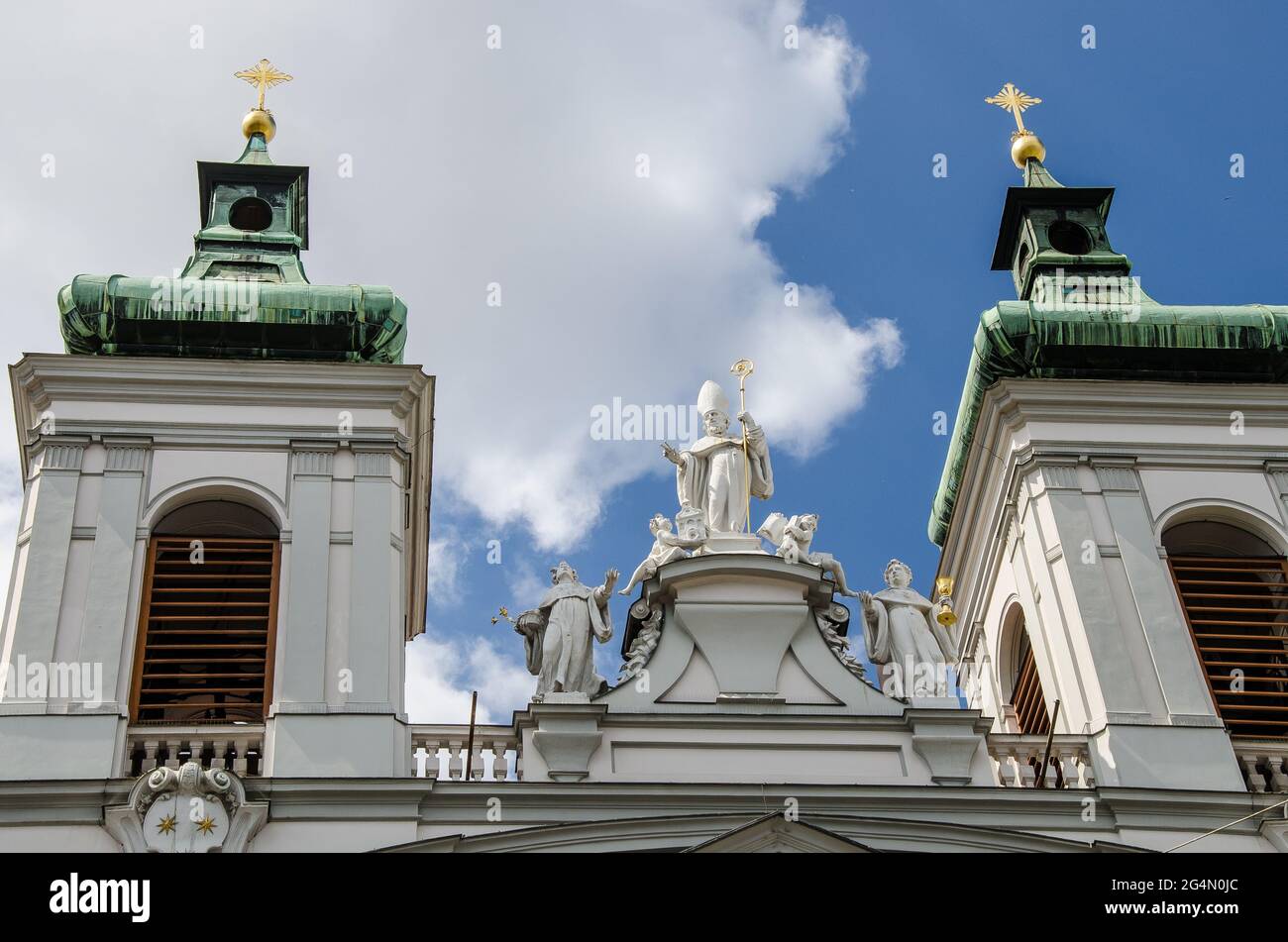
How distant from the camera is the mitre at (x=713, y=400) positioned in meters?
19.4

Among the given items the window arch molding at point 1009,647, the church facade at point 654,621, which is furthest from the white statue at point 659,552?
the window arch molding at point 1009,647

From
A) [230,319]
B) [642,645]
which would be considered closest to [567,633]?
[642,645]

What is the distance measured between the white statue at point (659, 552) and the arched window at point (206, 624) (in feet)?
9.29

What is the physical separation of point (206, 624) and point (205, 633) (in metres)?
1.02

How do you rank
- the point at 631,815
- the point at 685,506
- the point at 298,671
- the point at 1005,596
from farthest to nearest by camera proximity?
1. the point at 1005,596
2. the point at 685,506
3. the point at 298,671
4. the point at 631,815

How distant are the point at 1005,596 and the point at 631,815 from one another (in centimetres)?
571

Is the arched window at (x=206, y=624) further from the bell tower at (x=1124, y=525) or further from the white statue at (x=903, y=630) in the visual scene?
the bell tower at (x=1124, y=525)

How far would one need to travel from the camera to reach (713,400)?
1942 cm

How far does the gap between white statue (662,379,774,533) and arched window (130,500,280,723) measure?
345cm

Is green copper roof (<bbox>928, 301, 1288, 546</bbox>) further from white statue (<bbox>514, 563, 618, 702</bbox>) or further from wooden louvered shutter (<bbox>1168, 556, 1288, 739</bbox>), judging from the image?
white statue (<bbox>514, 563, 618, 702</bbox>)
